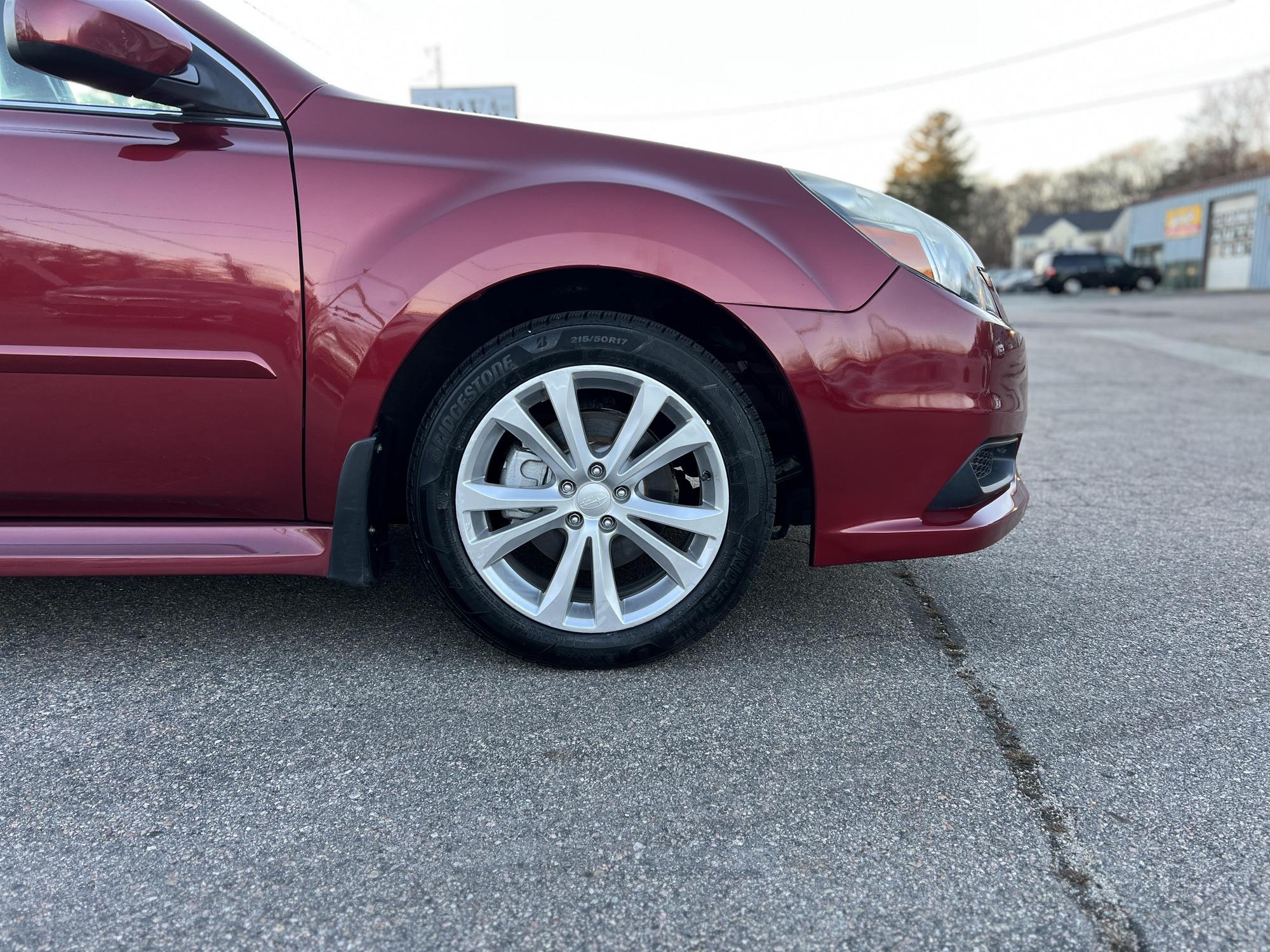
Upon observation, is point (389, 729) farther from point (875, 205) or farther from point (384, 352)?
point (875, 205)

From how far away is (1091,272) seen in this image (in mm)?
37562

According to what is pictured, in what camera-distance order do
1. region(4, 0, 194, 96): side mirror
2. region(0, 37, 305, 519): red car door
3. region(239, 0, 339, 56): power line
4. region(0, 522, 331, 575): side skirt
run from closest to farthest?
region(4, 0, 194, 96): side mirror, region(0, 37, 305, 519): red car door, region(0, 522, 331, 575): side skirt, region(239, 0, 339, 56): power line

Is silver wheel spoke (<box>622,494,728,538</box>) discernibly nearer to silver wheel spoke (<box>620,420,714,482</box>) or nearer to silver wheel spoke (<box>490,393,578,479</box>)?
silver wheel spoke (<box>620,420,714,482</box>)

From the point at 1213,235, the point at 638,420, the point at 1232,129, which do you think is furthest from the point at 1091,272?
the point at 638,420

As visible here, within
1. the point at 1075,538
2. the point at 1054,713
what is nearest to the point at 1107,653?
the point at 1054,713

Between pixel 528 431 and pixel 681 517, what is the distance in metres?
0.38

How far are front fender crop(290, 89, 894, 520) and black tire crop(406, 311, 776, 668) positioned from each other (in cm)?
13

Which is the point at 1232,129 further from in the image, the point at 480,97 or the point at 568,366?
the point at 568,366

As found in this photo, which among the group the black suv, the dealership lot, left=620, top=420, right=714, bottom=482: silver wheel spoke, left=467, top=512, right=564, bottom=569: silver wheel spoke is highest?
the black suv

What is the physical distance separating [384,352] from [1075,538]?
240 centimetres

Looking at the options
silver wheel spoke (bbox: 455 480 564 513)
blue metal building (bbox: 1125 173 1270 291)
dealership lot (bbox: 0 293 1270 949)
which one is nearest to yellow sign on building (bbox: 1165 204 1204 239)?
blue metal building (bbox: 1125 173 1270 291)

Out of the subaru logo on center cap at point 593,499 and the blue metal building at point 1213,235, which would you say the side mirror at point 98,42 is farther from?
the blue metal building at point 1213,235

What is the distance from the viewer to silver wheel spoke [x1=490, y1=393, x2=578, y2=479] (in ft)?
6.61

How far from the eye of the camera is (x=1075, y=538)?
321 cm
